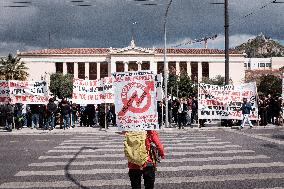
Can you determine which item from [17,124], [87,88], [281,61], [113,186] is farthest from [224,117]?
[281,61]

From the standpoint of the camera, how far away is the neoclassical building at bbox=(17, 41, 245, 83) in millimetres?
100562

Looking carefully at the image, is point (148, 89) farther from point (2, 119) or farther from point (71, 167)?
point (2, 119)

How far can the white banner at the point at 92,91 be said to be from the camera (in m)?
22.5

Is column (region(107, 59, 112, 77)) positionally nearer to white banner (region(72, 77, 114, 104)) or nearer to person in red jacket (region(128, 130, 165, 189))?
white banner (region(72, 77, 114, 104))

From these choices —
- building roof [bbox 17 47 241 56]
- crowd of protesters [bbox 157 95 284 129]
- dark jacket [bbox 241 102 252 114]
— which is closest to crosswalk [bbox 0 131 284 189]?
dark jacket [bbox 241 102 252 114]

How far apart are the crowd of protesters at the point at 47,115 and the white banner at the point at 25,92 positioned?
0.26 metres

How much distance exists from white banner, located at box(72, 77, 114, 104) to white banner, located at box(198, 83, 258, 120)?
4.77 metres

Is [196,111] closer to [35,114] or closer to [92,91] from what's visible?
[92,91]

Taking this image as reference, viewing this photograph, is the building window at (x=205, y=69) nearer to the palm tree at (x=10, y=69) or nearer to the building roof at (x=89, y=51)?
the building roof at (x=89, y=51)

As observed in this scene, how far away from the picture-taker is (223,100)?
22250mm

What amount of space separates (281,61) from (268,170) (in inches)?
5249

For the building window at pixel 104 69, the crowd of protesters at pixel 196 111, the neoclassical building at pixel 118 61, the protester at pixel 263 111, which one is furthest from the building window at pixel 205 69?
the protester at pixel 263 111

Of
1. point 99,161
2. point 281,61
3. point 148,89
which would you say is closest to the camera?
point 148,89

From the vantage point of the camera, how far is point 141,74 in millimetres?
6211
